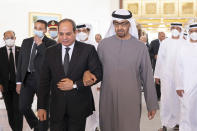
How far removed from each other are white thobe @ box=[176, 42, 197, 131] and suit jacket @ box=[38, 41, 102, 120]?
5.94 ft

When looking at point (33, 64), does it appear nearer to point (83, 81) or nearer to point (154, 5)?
point (83, 81)

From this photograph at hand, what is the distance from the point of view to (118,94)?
3430 millimetres

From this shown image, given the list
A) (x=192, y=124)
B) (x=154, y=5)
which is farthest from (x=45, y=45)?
(x=154, y=5)

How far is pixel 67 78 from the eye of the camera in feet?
9.39

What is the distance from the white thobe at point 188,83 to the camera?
14.2 feet

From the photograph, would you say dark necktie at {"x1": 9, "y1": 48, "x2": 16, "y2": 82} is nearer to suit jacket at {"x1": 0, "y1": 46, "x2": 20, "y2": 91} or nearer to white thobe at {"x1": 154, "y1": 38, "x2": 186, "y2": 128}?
suit jacket at {"x1": 0, "y1": 46, "x2": 20, "y2": 91}

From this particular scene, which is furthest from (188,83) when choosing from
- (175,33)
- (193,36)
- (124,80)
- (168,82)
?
(175,33)

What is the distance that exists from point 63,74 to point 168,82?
2.95 metres

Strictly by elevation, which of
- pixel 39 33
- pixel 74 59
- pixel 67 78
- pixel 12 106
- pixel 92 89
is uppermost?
pixel 39 33

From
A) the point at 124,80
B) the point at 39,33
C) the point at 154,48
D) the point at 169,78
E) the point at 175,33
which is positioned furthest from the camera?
the point at 154,48

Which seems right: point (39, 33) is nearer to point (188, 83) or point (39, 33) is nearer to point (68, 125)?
point (68, 125)

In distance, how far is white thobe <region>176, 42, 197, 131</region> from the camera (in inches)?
170

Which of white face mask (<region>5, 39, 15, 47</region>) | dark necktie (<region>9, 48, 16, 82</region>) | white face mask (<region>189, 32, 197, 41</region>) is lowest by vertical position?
dark necktie (<region>9, 48, 16, 82</region>)

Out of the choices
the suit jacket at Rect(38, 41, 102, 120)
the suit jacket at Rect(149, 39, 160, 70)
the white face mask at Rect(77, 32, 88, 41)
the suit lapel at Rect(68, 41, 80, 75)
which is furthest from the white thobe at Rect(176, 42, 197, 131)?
the suit jacket at Rect(149, 39, 160, 70)
